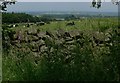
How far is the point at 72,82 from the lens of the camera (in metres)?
6.77

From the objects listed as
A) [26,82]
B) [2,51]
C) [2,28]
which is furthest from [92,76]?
[2,28]

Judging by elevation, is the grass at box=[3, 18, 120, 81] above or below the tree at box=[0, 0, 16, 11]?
below

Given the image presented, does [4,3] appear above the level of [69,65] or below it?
above

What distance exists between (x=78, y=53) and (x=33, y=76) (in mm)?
942

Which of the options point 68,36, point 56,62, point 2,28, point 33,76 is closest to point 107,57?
point 56,62

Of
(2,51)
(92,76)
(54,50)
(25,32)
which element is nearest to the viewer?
(92,76)

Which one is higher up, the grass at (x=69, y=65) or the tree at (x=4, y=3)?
the tree at (x=4, y=3)

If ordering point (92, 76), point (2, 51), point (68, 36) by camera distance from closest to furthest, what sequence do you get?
point (92, 76)
point (2, 51)
point (68, 36)

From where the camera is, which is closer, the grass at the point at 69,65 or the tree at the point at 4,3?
the grass at the point at 69,65

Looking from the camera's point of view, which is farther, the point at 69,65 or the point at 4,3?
the point at 4,3

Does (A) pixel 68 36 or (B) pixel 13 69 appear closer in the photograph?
(B) pixel 13 69

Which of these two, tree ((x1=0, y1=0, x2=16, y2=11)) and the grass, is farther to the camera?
tree ((x1=0, y1=0, x2=16, y2=11))

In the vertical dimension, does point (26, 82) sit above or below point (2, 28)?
below

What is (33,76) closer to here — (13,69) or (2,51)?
(13,69)
